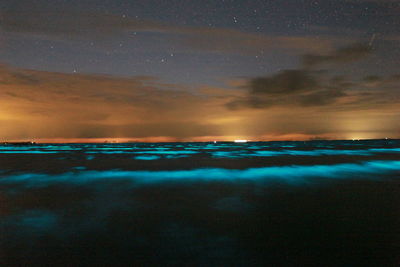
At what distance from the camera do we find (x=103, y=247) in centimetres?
537

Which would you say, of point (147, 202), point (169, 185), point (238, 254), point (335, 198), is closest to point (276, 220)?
point (238, 254)

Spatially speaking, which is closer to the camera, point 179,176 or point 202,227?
point 202,227

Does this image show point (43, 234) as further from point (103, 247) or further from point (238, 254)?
point (238, 254)

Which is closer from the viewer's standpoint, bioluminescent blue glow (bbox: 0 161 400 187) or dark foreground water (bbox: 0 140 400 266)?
dark foreground water (bbox: 0 140 400 266)

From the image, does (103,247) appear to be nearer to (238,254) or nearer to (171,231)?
(171,231)

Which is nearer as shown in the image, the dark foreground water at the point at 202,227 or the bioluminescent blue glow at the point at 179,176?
the dark foreground water at the point at 202,227

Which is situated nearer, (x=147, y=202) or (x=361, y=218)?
(x=361, y=218)

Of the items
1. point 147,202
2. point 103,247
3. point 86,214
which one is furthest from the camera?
point 147,202

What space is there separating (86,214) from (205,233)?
3870mm

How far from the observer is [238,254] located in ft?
16.4

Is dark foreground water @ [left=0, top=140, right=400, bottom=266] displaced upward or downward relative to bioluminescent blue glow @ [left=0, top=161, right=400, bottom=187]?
downward

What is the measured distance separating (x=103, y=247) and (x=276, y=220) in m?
4.22

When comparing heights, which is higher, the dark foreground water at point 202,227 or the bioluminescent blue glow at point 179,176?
the bioluminescent blue glow at point 179,176

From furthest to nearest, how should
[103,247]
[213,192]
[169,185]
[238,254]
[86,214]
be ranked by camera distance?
[169,185] → [213,192] → [86,214] → [103,247] → [238,254]
